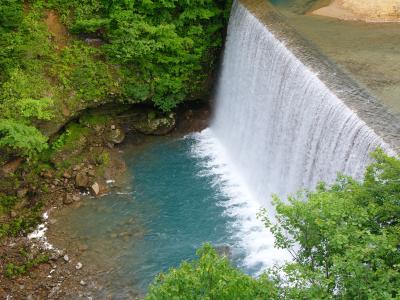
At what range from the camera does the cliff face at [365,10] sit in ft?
63.3

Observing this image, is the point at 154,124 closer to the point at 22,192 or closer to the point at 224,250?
the point at 22,192

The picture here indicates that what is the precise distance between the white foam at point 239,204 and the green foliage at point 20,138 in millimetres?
5543

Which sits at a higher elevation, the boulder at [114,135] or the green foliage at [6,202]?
the boulder at [114,135]

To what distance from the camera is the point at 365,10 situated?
1966cm

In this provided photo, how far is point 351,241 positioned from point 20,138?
11.8 metres

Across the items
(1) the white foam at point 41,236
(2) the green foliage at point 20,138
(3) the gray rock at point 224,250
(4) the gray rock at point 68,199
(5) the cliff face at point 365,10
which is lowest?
(3) the gray rock at point 224,250

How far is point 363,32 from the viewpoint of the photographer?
18.4 m

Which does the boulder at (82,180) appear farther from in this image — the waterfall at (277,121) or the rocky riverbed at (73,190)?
the waterfall at (277,121)

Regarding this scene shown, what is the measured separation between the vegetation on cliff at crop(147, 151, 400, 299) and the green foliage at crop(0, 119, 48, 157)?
9.74m

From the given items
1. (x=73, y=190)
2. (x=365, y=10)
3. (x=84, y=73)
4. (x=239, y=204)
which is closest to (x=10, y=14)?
(x=84, y=73)

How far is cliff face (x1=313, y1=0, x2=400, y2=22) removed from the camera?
19.3m

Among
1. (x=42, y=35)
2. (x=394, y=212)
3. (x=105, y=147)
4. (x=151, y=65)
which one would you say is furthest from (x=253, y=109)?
(x=394, y=212)

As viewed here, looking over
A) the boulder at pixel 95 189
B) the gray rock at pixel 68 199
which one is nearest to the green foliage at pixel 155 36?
the boulder at pixel 95 189

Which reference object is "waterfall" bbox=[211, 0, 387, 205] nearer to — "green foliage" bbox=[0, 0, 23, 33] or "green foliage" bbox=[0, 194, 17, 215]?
"green foliage" bbox=[0, 0, 23, 33]
